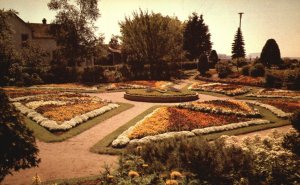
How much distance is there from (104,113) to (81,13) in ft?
92.9

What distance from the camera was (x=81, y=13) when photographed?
4169cm

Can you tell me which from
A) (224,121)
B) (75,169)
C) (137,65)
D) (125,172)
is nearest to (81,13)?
(137,65)

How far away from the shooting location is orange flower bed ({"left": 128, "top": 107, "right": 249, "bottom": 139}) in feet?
45.4

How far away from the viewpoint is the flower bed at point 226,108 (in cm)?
1768

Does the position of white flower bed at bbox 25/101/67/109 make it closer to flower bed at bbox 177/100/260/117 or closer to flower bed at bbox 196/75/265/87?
flower bed at bbox 177/100/260/117

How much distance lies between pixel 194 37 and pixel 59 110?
1924 inches

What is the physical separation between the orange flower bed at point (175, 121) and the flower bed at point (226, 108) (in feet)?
2.14

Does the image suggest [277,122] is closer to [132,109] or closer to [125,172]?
[132,109]

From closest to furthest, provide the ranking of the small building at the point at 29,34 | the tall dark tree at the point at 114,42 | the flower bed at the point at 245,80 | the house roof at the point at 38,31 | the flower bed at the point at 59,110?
the flower bed at the point at 59,110, the flower bed at the point at 245,80, the small building at the point at 29,34, the house roof at the point at 38,31, the tall dark tree at the point at 114,42

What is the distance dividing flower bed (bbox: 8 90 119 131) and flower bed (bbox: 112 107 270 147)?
3625 millimetres

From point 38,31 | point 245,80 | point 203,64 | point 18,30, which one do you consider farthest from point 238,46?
point 18,30

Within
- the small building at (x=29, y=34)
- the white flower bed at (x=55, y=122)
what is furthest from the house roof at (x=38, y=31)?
the white flower bed at (x=55, y=122)

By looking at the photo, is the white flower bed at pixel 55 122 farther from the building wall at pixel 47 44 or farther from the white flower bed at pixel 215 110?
the building wall at pixel 47 44

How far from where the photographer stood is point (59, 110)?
56.2 ft
